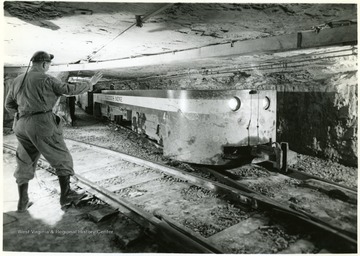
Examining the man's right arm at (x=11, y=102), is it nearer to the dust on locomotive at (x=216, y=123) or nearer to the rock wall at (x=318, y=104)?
the dust on locomotive at (x=216, y=123)

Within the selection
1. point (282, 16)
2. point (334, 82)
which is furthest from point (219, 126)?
point (334, 82)

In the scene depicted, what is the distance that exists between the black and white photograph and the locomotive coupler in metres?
0.01

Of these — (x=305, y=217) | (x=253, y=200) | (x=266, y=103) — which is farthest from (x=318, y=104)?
(x=305, y=217)

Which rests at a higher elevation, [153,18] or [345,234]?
[153,18]

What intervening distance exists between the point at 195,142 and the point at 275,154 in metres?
0.90

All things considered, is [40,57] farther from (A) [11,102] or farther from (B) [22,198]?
(B) [22,198]

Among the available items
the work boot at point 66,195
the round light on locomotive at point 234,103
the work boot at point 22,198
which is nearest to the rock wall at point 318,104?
the round light on locomotive at point 234,103

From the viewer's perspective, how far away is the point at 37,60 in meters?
2.55

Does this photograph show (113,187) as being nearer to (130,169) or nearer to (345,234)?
(130,169)

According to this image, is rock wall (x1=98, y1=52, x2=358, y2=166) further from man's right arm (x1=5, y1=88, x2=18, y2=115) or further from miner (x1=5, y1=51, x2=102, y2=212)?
man's right arm (x1=5, y1=88, x2=18, y2=115)

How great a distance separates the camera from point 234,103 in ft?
9.90

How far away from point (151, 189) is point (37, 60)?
177 centimetres

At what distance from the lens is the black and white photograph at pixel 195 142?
217 cm

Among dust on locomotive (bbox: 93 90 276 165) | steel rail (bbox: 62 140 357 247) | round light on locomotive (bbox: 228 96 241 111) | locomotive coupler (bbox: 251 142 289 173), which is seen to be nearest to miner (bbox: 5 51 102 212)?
dust on locomotive (bbox: 93 90 276 165)
